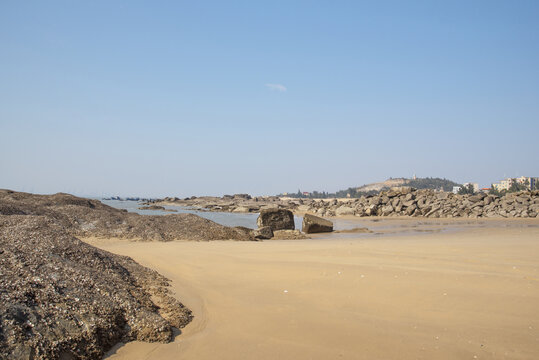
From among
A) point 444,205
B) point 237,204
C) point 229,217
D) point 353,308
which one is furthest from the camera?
point 237,204

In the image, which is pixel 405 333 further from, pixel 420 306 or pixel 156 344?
pixel 156 344

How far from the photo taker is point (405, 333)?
3691 millimetres

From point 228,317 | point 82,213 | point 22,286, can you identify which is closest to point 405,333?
point 228,317

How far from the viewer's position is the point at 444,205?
90.9 ft

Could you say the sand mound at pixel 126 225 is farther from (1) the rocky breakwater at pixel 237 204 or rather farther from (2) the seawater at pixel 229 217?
(1) the rocky breakwater at pixel 237 204

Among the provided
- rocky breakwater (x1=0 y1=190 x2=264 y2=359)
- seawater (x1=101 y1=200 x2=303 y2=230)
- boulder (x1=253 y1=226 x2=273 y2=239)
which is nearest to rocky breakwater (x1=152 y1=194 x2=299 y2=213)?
seawater (x1=101 y1=200 x2=303 y2=230)

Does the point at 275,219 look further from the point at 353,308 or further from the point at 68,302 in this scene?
the point at 68,302

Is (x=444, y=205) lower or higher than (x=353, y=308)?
higher

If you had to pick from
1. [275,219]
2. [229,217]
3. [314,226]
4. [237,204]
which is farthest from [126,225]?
[237,204]

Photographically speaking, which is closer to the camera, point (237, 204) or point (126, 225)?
point (126, 225)

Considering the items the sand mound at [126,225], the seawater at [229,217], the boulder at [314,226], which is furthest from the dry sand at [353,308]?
the seawater at [229,217]

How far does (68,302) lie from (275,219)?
14511mm

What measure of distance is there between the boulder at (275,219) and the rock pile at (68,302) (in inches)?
495

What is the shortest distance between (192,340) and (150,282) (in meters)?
1.68
